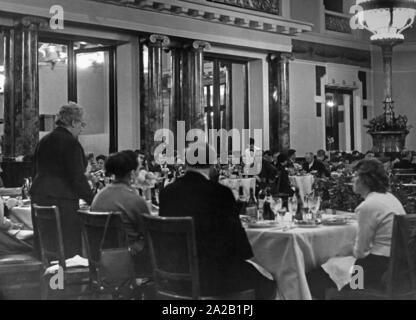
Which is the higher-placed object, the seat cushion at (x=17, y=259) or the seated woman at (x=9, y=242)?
the seated woman at (x=9, y=242)

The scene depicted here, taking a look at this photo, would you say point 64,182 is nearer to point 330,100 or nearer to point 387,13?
point 387,13

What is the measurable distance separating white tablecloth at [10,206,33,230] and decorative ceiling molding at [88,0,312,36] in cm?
748

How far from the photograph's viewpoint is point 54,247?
418 cm

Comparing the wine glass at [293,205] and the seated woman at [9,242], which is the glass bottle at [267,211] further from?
the seated woman at [9,242]

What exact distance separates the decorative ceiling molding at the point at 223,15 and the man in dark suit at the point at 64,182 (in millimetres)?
8060

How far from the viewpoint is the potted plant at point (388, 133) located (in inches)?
586

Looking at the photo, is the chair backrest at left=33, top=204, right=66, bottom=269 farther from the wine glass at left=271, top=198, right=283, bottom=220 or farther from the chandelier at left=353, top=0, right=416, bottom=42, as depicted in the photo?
the chandelier at left=353, top=0, right=416, bottom=42

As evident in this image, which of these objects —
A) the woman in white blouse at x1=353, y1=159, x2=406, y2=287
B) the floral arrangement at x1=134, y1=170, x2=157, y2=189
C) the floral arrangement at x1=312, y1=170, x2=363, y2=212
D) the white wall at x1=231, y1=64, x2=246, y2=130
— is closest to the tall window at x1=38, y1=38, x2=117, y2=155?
the white wall at x1=231, y1=64, x2=246, y2=130

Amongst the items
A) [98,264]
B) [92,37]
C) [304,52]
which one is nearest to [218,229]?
[98,264]

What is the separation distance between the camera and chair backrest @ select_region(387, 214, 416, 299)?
3242mm

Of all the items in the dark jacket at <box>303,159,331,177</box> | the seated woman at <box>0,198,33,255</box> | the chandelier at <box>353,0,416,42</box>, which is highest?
the chandelier at <box>353,0,416,42</box>

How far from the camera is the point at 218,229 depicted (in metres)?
3.26

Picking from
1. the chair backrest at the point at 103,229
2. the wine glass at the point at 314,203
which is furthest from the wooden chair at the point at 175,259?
the wine glass at the point at 314,203

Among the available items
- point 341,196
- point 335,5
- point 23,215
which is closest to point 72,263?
point 23,215
